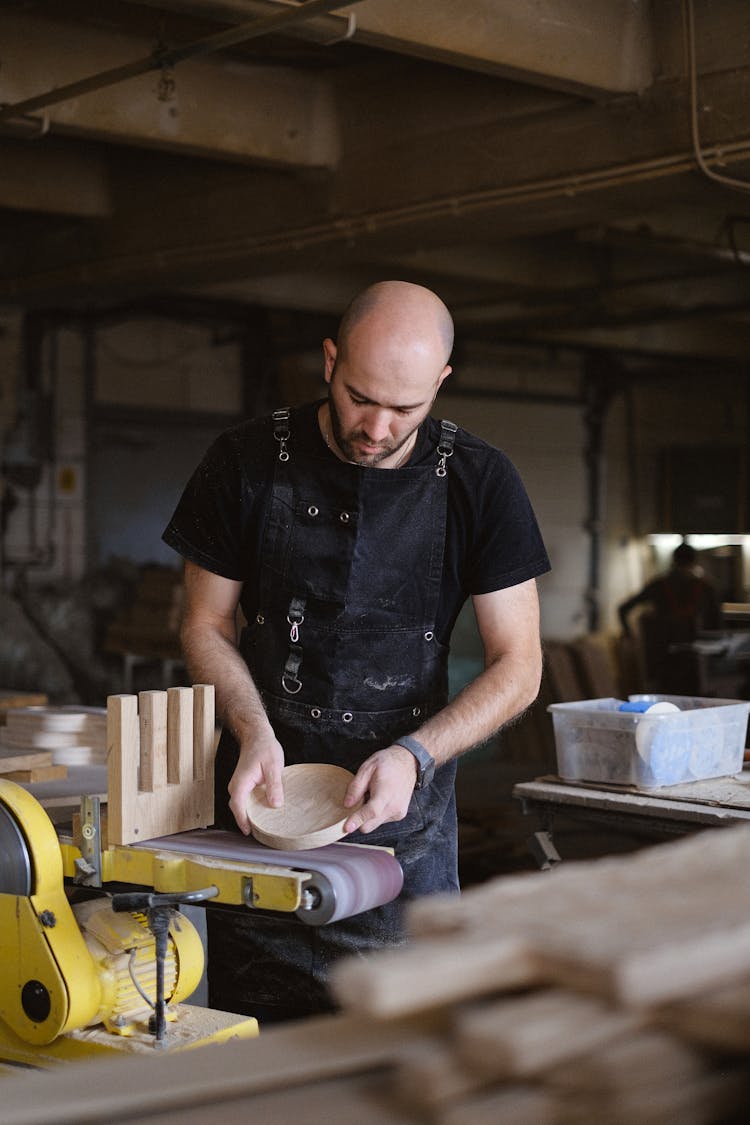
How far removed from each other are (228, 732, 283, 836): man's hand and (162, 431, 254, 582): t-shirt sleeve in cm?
51

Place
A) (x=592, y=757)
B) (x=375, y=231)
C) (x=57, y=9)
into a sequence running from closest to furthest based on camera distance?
(x=592, y=757)
(x=57, y=9)
(x=375, y=231)

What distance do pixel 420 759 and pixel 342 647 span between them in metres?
0.34

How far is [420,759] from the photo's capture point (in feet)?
7.64

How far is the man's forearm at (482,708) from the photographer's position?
8.02ft

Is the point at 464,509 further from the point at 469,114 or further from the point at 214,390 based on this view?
the point at 214,390

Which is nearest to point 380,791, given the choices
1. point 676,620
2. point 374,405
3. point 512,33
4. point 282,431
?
point 374,405

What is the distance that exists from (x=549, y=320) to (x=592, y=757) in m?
5.72

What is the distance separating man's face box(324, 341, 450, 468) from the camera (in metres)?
2.41

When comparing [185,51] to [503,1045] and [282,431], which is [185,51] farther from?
[503,1045]

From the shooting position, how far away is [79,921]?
2.36 meters

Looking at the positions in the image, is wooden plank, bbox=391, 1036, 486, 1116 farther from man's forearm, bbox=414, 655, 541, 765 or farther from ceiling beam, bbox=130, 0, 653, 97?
ceiling beam, bbox=130, 0, 653, 97

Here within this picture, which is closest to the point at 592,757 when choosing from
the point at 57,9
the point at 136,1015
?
the point at 136,1015

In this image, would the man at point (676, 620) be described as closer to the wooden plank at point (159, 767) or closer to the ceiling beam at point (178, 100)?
the ceiling beam at point (178, 100)

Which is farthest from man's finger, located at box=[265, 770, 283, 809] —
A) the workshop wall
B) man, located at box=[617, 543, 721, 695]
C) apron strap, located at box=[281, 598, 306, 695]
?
man, located at box=[617, 543, 721, 695]
